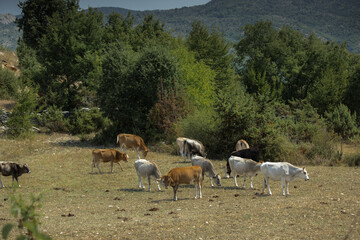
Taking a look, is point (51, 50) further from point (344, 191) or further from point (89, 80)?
point (344, 191)

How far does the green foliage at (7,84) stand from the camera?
157ft

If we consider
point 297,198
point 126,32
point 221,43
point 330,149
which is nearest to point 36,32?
point 126,32

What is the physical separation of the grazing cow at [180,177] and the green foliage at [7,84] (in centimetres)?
3852

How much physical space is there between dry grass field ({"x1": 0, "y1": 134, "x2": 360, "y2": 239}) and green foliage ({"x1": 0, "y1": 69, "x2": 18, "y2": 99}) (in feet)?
97.5

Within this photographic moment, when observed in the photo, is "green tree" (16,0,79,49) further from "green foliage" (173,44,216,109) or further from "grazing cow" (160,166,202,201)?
"grazing cow" (160,166,202,201)

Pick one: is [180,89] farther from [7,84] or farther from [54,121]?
[7,84]

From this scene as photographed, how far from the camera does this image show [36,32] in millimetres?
57062

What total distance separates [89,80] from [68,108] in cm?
421

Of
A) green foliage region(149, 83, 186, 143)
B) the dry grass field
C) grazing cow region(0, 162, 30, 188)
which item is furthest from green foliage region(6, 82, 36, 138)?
grazing cow region(0, 162, 30, 188)

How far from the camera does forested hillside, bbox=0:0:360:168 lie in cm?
2633

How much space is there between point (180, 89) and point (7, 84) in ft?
89.7

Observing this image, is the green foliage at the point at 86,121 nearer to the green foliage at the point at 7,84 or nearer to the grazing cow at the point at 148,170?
the green foliage at the point at 7,84

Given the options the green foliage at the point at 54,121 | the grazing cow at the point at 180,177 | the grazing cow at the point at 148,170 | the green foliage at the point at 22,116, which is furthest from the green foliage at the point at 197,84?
the grazing cow at the point at 180,177

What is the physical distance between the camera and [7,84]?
4894cm
